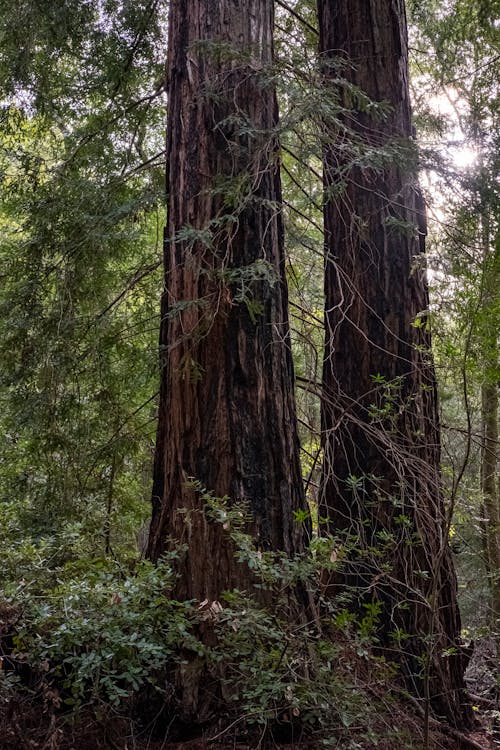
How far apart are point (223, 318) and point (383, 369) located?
151 centimetres

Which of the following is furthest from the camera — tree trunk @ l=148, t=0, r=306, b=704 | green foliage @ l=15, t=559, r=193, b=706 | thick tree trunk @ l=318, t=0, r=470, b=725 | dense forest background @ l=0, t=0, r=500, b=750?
thick tree trunk @ l=318, t=0, r=470, b=725

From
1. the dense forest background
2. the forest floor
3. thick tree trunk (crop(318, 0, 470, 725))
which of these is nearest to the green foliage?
the dense forest background

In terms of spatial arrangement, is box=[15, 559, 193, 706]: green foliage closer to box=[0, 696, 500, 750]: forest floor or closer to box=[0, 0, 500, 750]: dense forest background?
box=[0, 0, 500, 750]: dense forest background

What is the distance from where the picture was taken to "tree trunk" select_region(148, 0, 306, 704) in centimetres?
380

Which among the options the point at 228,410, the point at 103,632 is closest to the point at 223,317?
the point at 228,410

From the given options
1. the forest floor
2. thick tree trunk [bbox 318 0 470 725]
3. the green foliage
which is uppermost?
thick tree trunk [bbox 318 0 470 725]

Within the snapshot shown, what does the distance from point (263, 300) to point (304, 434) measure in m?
2.68

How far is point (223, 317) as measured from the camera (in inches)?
158

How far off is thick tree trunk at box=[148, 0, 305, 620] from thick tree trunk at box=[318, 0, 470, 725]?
1.87 feet

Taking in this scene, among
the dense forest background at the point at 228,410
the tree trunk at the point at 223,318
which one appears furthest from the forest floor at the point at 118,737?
the tree trunk at the point at 223,318

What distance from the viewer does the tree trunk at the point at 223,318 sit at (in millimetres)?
3803

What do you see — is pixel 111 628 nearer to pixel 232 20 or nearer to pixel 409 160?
pixel 409 160

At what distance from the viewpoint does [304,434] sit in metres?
6.56

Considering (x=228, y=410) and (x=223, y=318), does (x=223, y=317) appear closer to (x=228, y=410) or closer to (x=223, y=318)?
(x=223, y=318)
